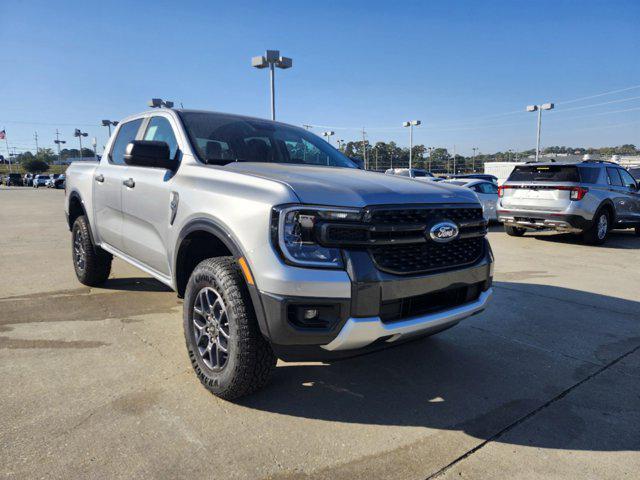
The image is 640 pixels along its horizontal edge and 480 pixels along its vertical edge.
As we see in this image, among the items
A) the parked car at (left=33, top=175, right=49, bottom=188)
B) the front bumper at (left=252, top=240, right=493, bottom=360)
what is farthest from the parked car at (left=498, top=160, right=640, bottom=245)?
the parked car at (left=33, top=175, right=49, bottom=188)

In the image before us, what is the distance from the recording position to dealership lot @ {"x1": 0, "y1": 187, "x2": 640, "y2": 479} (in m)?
2.28

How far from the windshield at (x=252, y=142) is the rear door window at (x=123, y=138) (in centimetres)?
98

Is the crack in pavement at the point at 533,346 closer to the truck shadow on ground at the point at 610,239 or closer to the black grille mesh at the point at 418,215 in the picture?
the black grille mesh at the point at 418,215

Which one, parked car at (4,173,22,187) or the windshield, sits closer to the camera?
the windshield

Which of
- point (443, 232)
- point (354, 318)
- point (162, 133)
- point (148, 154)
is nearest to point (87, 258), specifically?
point (162, 133)

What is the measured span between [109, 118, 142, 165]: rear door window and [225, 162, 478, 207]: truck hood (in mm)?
1726

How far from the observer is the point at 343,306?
2352 millimetres

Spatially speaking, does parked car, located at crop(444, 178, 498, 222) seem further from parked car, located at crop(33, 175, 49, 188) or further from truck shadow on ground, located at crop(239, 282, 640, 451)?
parked car, located at crop(33, 175, 49, 188)

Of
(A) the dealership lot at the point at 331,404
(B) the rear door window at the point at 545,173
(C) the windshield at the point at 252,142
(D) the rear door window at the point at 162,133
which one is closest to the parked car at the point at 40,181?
(B) the rear door window at the point at 545,173

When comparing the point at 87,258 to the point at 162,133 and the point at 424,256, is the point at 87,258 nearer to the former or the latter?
the point at 162,133

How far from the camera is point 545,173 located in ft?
32.1

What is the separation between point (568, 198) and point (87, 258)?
344 inches

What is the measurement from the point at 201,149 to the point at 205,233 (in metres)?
0.73

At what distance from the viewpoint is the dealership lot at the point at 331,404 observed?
7.47 feet
